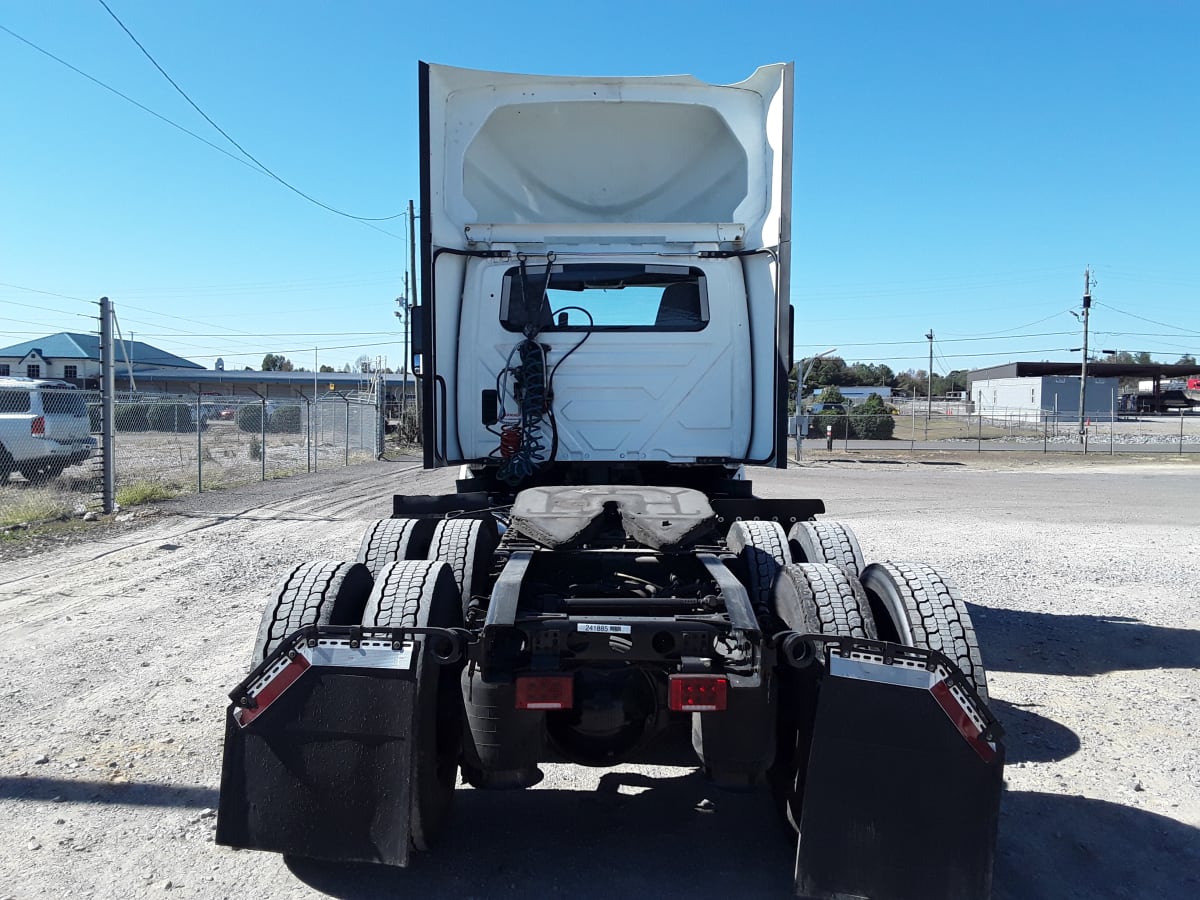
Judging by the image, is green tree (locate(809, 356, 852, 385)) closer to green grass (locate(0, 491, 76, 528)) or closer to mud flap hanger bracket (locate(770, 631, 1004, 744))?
green grass (locate(0, 491, 76, 528))

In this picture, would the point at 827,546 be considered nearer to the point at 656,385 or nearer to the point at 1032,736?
the point at 1032,736

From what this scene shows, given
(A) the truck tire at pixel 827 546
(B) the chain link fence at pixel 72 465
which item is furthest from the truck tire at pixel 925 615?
(B) the chain link fence at pixel 72 465

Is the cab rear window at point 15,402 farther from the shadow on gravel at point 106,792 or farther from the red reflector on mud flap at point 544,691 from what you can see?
the red reflector on mud flap at point 544,691

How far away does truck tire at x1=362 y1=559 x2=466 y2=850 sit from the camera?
2970 millimetres

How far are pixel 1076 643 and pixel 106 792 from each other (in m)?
6.15

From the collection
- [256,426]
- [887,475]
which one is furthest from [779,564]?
[256,426]

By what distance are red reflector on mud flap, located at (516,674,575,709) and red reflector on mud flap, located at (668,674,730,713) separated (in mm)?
341

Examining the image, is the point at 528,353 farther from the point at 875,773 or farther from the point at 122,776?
the point at 875,773

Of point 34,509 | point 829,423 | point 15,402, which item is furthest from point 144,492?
point 829,423

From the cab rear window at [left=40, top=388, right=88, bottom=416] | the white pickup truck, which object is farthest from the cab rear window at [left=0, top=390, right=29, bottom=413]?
the cab rear window at [left=40, top=388, right=88, bottom=416]

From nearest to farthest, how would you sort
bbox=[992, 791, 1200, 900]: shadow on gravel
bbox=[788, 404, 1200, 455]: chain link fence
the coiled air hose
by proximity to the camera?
1. bbox=[992, 791, 1200, 900]: shadow on gravel
2. the coiled air hose
3. bbox=[788, 404, 1200, 455]: chain link fence

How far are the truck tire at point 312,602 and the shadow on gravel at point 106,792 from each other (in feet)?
3.02

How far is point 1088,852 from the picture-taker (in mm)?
3486

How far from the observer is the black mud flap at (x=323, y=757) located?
9.53 feet
